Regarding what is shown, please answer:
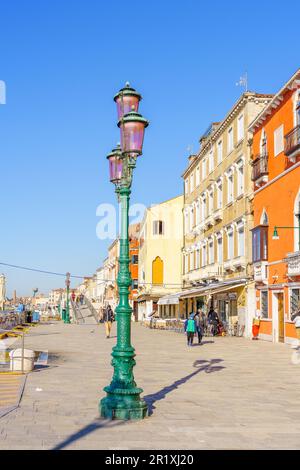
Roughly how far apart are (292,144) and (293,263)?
5075 mm

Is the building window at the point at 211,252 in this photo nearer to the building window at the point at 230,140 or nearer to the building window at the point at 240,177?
the building window at the point at 230,140

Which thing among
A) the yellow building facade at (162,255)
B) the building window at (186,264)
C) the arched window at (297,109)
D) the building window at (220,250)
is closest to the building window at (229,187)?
the building window at (220,250)

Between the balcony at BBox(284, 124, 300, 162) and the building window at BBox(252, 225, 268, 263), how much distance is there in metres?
4.82

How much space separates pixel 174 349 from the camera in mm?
24031

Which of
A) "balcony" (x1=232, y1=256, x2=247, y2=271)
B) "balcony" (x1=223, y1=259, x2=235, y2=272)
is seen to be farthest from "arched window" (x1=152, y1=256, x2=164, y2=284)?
"balcony" (x1=232, y1=256, x2=247, y2=271)

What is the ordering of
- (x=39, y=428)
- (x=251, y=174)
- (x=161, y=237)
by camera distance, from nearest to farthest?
(x=39, y=428) → (x=251, y=174) → (x=161, y=237)

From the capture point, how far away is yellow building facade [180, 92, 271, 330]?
32.3 m

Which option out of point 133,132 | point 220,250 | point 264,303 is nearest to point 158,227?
point 220,250

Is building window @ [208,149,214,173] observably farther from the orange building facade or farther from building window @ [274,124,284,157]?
building window @ [274,124,284,157]

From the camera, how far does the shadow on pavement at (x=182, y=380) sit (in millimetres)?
11148

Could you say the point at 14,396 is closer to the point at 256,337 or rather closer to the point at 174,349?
the point at 174,349

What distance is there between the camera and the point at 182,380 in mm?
14219
